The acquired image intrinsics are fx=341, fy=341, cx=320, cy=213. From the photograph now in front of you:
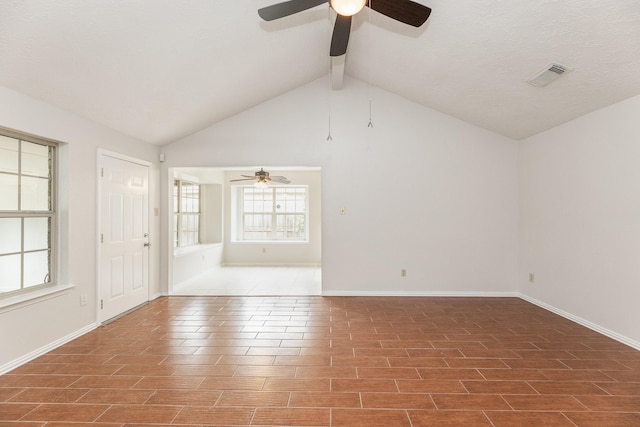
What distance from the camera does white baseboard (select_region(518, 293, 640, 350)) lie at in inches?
131

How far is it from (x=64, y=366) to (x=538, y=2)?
483cm

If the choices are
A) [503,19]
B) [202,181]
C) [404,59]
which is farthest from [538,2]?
[202,181]

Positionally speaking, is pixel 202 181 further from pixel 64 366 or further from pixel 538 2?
pixel 538 2

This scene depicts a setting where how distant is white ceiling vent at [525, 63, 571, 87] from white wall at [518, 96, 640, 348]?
2.47 ft

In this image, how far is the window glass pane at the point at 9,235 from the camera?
2.93 meters

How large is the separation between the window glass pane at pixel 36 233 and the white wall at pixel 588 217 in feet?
18.9

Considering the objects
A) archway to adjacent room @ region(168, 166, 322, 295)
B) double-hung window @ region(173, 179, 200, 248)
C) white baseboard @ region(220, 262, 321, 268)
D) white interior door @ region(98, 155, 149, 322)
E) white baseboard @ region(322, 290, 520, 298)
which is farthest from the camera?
white baseboard @ region(220, 262, 321, 268)

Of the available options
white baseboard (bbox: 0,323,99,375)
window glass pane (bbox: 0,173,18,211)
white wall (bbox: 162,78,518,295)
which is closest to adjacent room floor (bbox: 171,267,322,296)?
white wall (bbox: 162,78,518,295)

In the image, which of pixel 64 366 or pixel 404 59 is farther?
pixel 404 59

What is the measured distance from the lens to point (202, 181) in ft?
25.9

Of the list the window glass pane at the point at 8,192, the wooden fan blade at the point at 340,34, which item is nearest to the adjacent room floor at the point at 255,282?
the window glass pane at the point at 8,192

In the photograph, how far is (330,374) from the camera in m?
2.73

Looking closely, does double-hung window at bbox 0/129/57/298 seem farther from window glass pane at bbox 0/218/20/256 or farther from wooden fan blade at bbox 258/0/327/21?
wooden fan blade at bbox 258/0/327/21

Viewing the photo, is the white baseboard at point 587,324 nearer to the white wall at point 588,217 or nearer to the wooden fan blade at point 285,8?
the white wall at point 588,217
